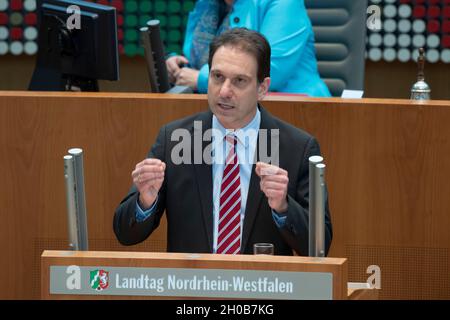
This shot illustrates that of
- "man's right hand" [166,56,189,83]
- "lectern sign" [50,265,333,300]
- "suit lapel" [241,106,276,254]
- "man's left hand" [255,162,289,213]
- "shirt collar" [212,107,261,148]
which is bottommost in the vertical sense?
"lectern sign" [50,265,333,300]

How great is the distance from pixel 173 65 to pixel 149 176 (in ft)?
7.73

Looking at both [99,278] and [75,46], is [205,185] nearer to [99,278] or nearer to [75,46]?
[99,278]

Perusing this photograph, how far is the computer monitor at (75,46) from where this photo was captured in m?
4.79

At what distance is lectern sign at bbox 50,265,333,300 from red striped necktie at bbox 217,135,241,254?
868mm

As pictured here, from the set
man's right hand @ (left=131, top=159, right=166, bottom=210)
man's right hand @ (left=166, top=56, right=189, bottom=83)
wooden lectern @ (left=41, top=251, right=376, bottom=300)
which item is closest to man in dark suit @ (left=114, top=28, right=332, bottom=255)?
man's right hand @ (left=131, top=159, right=166, bottom=210)

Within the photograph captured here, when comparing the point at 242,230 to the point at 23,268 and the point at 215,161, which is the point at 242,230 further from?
the point at 23,268

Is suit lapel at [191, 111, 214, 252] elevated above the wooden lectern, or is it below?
above

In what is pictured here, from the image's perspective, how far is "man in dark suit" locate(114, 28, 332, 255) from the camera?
11.0 ft

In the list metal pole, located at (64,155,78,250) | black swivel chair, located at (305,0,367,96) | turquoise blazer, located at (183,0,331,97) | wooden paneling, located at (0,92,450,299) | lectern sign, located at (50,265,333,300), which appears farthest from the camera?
black swivel chair, located at (305,0,367,96)

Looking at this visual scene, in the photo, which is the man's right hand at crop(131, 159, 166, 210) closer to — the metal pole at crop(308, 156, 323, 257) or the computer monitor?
the metal pole at crop(308, 156, 323, 257)

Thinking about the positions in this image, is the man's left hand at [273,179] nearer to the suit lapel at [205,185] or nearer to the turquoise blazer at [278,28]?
the suit lapel at [205,185]

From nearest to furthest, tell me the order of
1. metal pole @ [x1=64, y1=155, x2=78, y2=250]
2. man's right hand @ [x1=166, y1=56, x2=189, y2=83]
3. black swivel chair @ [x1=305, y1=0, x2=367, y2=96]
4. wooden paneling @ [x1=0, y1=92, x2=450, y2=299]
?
metal pole @ [x1=64, y1=155, x2=78, y2=250], wooden paneling @ [x1=0, y1=92, x2=450, y2=299], man's right hand @ [x1=166, y1=56, x2=189, y2=83], black swivel chair @ [x1=305, y1=0, x2=367, y2=96]

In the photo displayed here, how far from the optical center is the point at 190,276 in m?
2.48

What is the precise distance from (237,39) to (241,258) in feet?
3.59
